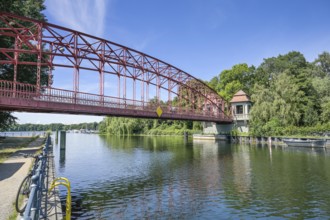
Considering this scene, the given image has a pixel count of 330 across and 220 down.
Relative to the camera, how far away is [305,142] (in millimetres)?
43688

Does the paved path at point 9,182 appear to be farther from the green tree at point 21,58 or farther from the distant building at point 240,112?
the distant building at point 240,112

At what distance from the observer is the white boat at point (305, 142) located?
42250 mm

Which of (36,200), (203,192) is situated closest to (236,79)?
(203,192)

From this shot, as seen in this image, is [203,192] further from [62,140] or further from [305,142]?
[305,142]

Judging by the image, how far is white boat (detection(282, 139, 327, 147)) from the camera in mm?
42250

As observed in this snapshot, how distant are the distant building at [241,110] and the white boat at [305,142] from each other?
19843 mm

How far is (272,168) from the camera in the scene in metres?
24.3

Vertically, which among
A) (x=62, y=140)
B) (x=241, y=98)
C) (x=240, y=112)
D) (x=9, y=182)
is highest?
(x=241, y=98)

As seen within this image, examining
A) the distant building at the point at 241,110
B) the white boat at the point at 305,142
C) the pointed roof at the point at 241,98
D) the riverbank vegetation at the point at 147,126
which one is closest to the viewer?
the white boat at the point at 305,142

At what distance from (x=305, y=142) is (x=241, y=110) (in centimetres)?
2652

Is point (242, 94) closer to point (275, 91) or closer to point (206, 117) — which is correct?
point (275, 91)

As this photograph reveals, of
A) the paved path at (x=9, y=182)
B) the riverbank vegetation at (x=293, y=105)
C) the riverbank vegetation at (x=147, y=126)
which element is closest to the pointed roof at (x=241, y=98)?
the riverbank vegetation at (x=293, y=105)

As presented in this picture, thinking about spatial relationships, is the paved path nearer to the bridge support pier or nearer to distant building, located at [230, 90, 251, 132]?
the bridge support pier

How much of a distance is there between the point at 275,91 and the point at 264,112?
576 centimetres
